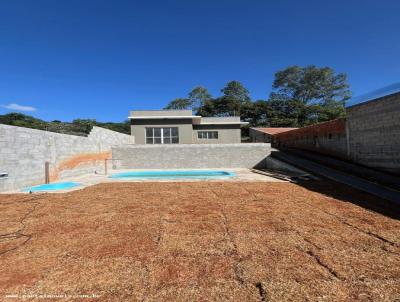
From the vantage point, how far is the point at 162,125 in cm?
2198

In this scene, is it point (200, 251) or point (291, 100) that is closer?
point (200, 251)

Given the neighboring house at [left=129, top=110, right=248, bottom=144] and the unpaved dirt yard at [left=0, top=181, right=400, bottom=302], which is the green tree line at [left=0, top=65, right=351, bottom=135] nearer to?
the neighboring house at [left=129, top=110, right=248, bottom=144]

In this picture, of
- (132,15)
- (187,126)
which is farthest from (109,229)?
(187,126)

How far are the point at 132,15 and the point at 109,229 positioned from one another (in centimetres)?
1568

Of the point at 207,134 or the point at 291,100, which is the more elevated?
the point at 291,100

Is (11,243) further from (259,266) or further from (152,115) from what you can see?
(152,115)

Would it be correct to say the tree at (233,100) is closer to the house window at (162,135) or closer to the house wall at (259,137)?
the house wall at (259,137)

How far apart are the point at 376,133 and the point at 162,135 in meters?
16.5

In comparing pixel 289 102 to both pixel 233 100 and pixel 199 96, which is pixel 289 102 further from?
pixel 199 96

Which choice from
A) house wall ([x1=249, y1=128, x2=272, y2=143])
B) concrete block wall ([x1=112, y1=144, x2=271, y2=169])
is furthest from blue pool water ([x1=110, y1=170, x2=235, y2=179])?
house wall ([x1=249, y1=128, x2=272, y2=143])

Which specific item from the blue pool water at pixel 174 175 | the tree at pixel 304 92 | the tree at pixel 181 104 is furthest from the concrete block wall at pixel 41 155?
the tree at pixel 181 104

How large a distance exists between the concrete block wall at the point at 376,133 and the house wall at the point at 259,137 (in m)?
16.1

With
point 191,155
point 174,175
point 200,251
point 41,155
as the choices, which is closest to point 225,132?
point 191,155

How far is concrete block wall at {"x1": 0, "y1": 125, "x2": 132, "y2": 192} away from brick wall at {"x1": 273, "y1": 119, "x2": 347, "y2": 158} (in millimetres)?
16229
